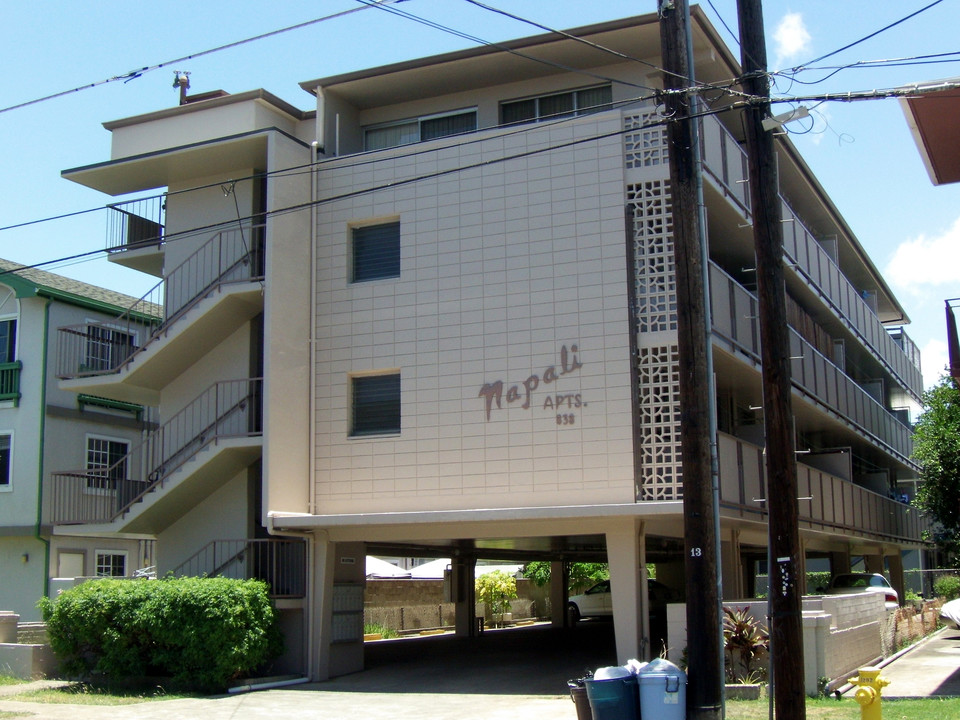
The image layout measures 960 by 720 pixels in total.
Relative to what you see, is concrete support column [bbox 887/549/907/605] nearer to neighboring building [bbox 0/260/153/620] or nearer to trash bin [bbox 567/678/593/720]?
neighboring building [bbox 0/260/153/620]

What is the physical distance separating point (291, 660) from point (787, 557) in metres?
10.9

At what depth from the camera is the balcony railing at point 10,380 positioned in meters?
29.5

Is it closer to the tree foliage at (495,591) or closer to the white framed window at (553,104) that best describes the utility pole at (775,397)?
the white framed window at (553,104)

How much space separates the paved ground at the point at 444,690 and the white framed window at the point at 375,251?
7.48 meters

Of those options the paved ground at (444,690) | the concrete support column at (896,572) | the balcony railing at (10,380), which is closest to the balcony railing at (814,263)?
the concrete support column at (896,572)

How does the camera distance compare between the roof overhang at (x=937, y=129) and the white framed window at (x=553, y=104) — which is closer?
the roof overhang at (x=937, y=129)

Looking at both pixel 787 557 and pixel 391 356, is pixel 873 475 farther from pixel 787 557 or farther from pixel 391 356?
pixel 787 557

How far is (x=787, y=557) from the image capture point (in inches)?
490

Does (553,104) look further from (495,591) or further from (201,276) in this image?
(495,591)

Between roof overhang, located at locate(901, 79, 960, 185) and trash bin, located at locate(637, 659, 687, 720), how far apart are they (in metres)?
7.11

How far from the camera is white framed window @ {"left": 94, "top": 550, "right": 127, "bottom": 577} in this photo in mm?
31172

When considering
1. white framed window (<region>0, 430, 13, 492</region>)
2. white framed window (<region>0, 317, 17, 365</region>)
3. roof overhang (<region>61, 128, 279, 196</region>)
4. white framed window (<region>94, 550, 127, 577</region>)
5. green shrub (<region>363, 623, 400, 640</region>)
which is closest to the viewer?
roof overhang (<region>61, 128, 279, 196</region>)

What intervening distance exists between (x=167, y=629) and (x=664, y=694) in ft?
29.5

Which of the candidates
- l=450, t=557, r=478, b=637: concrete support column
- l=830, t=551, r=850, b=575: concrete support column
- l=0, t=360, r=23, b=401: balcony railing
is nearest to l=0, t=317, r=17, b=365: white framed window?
l=0, t=360, r=23, b=401: balcony railing
